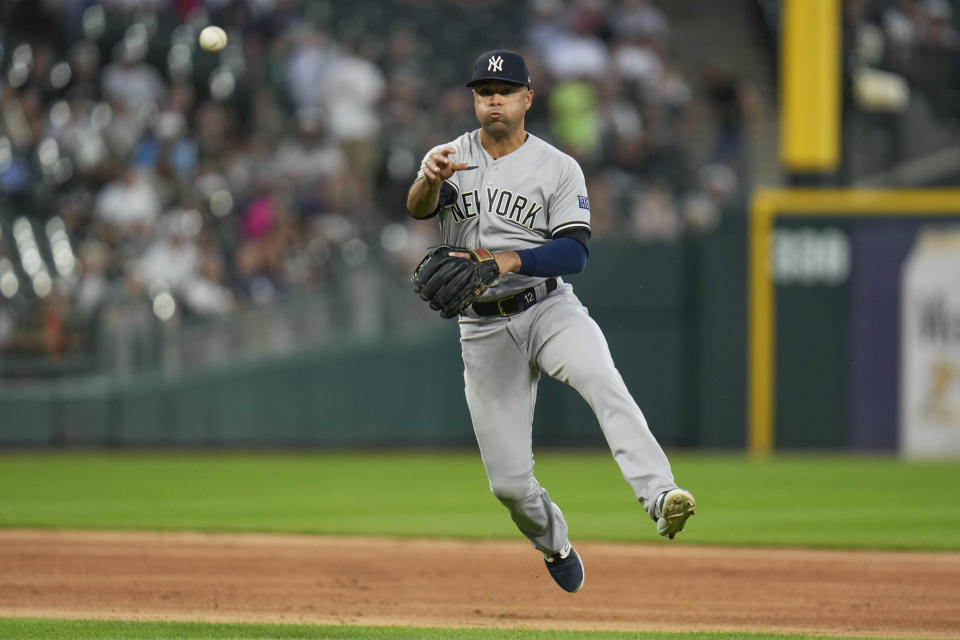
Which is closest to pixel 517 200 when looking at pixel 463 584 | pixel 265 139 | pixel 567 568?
pixel 567 568

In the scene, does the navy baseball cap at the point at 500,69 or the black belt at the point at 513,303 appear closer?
the navy baseball cap at the point at 500,69

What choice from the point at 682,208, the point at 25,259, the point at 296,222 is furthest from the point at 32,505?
the point at 682,208

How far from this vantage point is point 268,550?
804cm

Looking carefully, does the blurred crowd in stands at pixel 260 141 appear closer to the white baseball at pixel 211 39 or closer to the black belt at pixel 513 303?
the white baseball at pixel 211 39

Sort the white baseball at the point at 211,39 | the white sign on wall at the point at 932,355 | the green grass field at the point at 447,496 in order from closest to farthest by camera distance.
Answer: the white baseball at the point at 211,39 < the green grass field at the point at 447,496 < the white sign on wall at the point at 932,355

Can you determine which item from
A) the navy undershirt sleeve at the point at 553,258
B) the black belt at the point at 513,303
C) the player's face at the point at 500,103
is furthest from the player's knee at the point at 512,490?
the player's face at the point at 500,103

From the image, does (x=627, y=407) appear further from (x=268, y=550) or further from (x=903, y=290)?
(x=903, y=290)

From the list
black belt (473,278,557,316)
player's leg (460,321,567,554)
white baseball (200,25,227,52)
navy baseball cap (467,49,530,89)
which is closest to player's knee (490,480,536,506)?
player's leg (460,321,567,554)

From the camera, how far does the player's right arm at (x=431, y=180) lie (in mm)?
5336

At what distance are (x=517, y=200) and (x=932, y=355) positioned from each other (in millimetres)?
8714

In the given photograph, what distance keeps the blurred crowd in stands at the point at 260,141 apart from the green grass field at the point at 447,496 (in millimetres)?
1710

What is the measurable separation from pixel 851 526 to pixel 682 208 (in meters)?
6.11

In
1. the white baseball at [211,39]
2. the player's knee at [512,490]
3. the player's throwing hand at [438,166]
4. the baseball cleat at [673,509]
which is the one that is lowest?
the player's knee at [512,490]

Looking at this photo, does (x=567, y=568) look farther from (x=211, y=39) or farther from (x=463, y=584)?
(x=211, y=39)
